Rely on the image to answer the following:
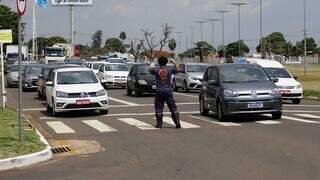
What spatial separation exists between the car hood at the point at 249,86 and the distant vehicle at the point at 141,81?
1320cm

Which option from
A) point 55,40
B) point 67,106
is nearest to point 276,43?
point 55,40

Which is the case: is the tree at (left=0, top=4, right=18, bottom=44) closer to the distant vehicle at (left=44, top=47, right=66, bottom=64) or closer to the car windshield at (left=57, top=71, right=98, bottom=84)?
the distant vehicle at (left=44, top=47, right=66, bottom=64)

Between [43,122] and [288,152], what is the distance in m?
9.73

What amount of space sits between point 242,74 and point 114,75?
22146 mm

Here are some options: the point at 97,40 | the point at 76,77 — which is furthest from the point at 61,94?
the point at 97,40

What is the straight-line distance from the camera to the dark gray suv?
1814 cm

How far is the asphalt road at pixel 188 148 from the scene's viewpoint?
33.5ft

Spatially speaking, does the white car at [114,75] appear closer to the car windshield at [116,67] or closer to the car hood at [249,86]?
the car windshield at [116,67]

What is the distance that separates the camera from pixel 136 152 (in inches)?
498

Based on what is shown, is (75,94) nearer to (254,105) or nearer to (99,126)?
(99,126)

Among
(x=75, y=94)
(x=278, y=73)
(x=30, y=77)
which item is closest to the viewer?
(x=75, y=94)

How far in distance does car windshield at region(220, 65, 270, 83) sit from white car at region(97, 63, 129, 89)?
21713 millimetres

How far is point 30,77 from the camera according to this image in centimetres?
3878

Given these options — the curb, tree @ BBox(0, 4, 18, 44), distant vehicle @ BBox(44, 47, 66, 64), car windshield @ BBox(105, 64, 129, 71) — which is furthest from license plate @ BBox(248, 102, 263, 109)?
tree @ BBox(0, 4, 18, 44)
